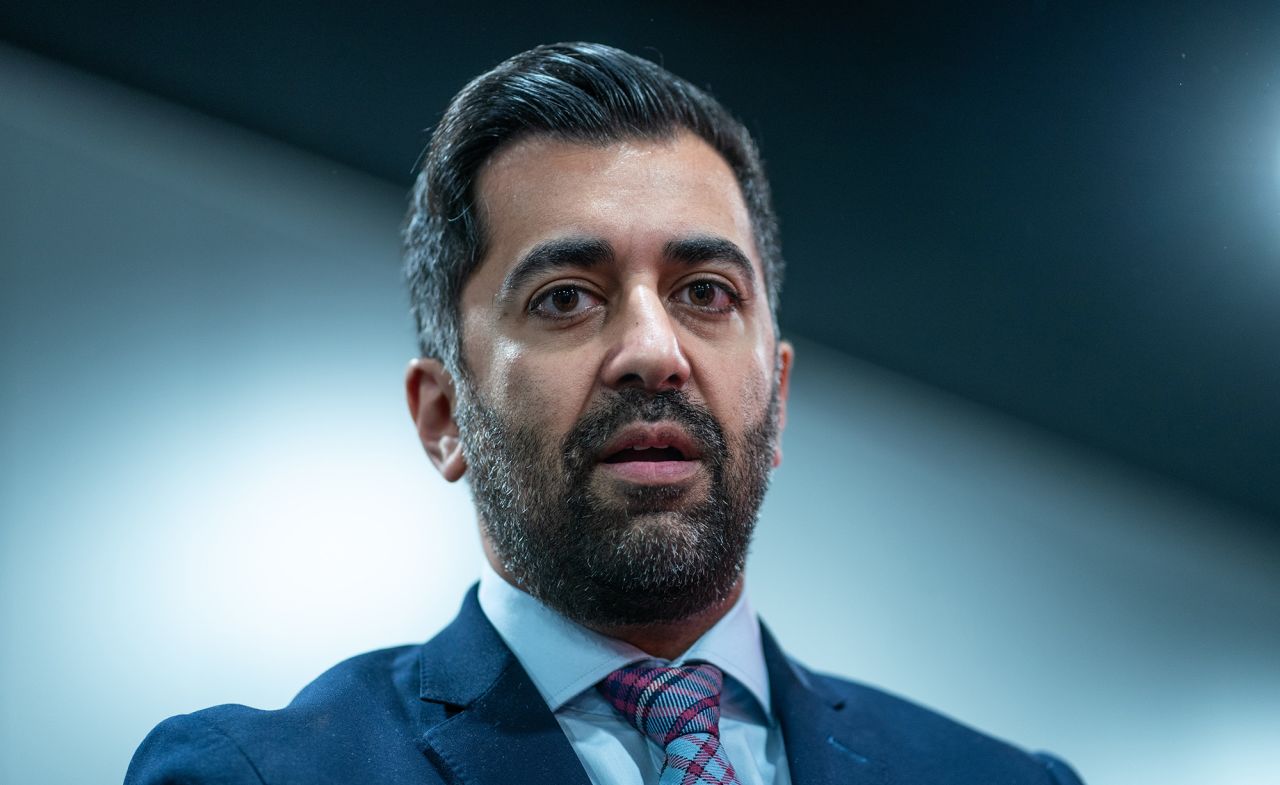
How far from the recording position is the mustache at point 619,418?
1.56m

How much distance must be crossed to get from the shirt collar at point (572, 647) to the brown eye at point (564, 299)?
1.48 ft

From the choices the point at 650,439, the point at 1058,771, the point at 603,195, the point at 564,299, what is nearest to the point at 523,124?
the point at 603,195

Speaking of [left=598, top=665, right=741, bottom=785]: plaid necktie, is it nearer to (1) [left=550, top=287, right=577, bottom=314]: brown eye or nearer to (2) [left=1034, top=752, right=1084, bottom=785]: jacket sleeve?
(1) [left=550, top=287, right=577, bottom=314]: brown eye

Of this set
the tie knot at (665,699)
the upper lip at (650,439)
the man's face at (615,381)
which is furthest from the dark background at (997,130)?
the tie knot at (665,699)

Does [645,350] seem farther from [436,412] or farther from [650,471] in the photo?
[436,412]

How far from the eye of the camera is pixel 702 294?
5.61 ft

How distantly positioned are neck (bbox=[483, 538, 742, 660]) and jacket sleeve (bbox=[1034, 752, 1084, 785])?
66 cm

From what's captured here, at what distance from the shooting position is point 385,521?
1994 mm

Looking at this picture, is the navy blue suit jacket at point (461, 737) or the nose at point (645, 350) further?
the nose at point (645, 350)

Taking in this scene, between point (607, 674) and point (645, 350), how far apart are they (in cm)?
49

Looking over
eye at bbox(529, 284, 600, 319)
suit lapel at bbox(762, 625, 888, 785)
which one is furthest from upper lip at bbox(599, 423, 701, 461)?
suit lapel at bbox(762, 625, 888, 785)

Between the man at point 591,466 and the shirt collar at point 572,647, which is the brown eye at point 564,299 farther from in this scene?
the shirt collar at point 572,647

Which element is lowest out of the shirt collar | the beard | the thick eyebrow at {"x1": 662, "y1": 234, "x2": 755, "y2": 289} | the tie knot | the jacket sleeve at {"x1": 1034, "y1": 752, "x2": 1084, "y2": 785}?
the jacket sleeve at {"x1": 1034, "y1": 752, "x2": 1084, "y2": 785}

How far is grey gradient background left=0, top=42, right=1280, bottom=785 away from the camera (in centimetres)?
158
